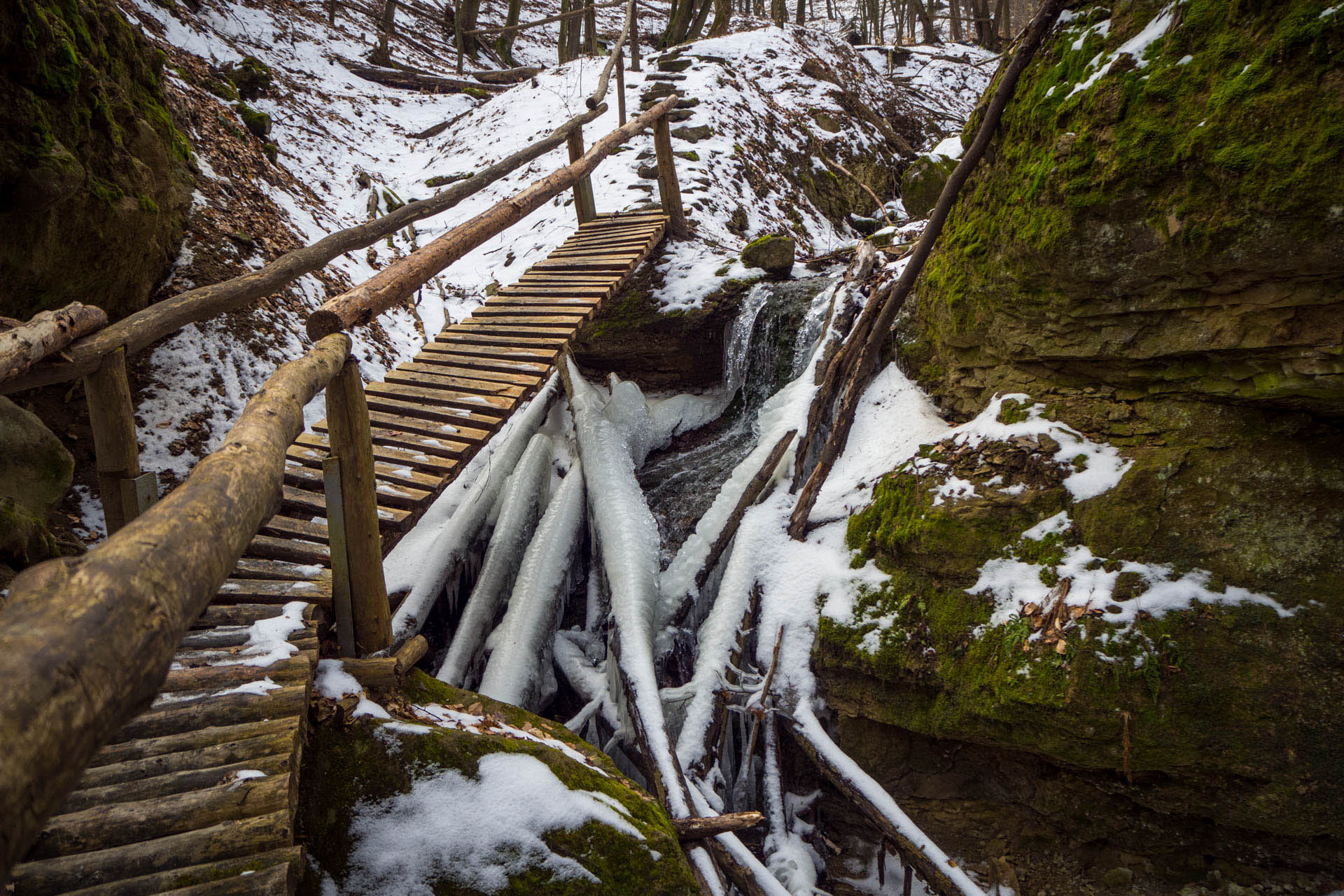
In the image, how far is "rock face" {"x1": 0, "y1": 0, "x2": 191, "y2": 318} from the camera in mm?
3682

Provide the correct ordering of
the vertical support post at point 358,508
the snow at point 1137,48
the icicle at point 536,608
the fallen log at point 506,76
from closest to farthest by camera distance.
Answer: the vertical support post at point 358,508, the snow at point 1137,48, the icicle at point 536,608, the fallen log at point 506,76

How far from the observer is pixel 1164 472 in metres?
3.22

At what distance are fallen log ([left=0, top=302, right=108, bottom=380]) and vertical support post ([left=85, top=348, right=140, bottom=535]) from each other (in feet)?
0.49

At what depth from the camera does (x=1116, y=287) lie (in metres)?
3.27

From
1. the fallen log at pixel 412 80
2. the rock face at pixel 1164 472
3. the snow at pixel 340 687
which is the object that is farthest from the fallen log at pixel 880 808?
the fallen log at pixel 412 80

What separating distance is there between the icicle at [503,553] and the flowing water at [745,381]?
34.5 inches

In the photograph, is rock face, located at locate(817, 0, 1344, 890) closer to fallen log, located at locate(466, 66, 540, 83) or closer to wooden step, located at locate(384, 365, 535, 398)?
wooden step, located at locate(384, 365, 535, 398)

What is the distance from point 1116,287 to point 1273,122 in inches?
31.4

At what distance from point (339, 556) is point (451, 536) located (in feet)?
7.38

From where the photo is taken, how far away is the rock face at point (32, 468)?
9.50 ft

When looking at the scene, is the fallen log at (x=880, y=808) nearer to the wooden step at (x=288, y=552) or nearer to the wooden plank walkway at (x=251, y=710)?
the wooden plank walkway at (x=251, y=710)

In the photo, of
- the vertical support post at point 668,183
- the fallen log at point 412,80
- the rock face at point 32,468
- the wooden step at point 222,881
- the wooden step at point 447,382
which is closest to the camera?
the wooden step at point 222,881

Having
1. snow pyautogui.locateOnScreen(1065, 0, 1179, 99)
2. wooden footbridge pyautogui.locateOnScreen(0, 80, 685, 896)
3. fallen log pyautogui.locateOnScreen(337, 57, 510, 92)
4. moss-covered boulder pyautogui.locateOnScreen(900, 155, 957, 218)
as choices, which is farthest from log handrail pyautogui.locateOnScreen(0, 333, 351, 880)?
fallen log pyautogui.locateOnScreen(337, 57, 510, 92)

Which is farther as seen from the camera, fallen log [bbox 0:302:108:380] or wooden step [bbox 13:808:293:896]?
fallen log [bbox 0:302:108:380]
